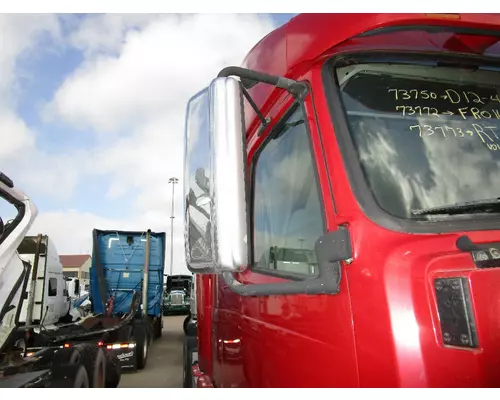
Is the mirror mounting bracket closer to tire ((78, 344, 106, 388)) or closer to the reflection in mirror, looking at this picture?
the reflection in mirror

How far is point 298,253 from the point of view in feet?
5.13

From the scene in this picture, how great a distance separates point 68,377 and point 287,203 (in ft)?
10.1

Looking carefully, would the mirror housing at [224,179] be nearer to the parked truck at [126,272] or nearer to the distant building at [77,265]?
the parked truck at [126,272]

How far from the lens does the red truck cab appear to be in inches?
40.9

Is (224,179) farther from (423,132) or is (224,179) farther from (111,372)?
(111,372)

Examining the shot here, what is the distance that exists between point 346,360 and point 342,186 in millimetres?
538

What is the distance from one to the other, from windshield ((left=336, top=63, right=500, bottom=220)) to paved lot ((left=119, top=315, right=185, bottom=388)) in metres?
5.71

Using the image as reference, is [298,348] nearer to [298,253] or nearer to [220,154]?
[298,253]

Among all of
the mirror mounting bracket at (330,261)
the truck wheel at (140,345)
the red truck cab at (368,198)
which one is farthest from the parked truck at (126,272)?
the mirror mounting bracket at (330,261)

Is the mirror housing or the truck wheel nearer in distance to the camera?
the mirror housing

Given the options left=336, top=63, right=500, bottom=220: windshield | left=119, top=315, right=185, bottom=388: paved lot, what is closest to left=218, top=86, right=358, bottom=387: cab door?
left=336, top=63, right=500, bottom=220: windshield

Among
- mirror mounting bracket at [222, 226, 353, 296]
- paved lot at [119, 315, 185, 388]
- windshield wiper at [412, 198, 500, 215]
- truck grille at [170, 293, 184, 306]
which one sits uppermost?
windshield wiper at [412, 198, 500, 215]

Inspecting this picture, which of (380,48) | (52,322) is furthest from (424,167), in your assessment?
(52,322)

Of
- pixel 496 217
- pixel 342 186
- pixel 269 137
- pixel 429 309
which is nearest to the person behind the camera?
pixel 429 309
